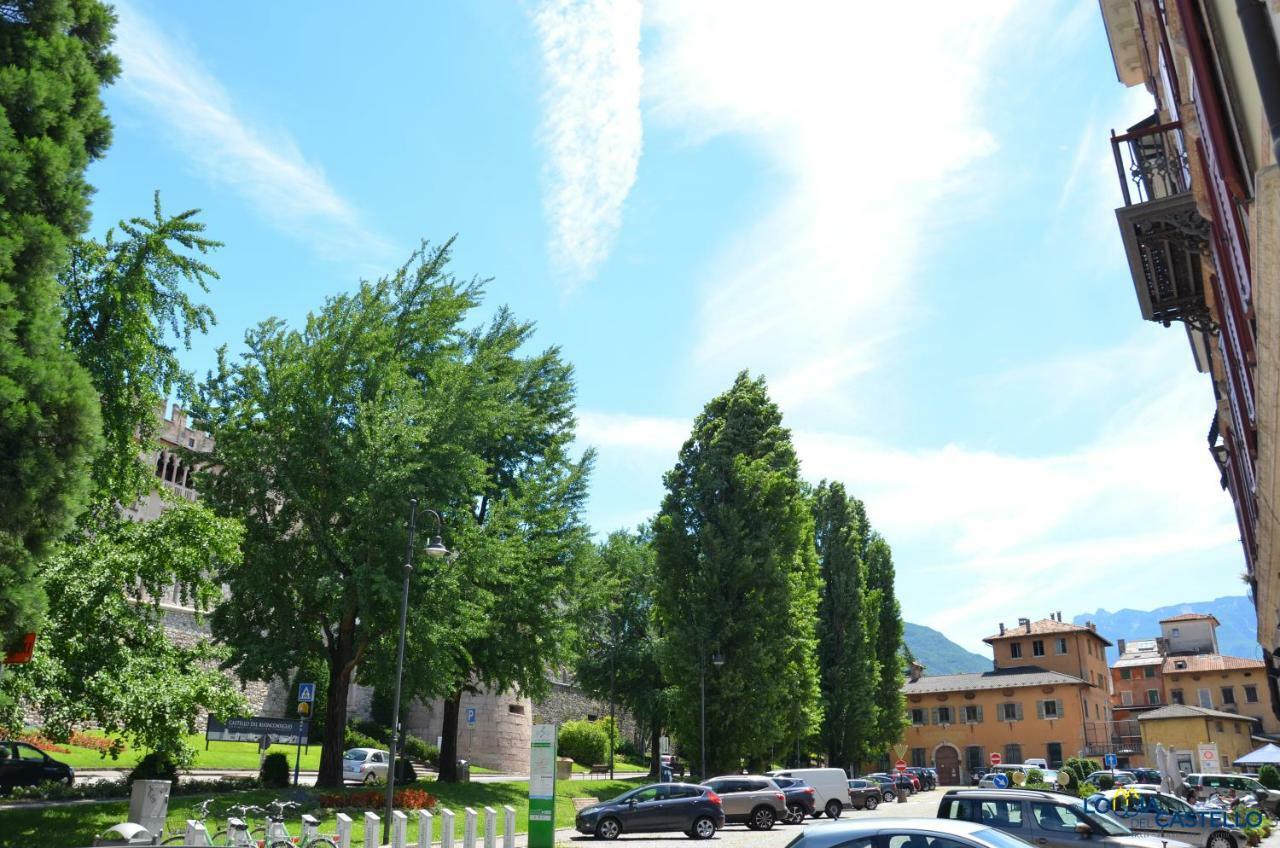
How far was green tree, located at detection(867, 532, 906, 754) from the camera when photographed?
50281 mm

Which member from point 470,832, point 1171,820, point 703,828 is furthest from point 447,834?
point 1171,820

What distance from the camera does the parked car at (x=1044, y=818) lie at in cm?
1265

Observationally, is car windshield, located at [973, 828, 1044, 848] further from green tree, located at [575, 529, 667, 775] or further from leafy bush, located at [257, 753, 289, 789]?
green tree, located at [575, 529, 667, 775]

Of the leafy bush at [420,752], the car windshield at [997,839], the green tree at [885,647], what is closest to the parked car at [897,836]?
the car windshield at [997,839]

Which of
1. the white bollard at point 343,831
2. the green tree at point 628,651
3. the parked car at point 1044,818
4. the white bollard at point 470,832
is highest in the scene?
the green tree at point 628,651

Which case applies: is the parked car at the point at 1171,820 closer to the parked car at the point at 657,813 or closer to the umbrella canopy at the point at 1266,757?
the parked car at the point at 657,813

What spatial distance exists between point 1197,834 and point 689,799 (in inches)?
452

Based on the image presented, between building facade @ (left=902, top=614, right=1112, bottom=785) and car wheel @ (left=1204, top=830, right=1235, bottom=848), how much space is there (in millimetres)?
51357

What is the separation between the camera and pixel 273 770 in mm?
23891

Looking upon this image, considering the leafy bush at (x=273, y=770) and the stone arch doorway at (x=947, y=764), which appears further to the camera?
the stone arch doorway at (x=947, y=764)

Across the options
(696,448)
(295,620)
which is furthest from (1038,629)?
(295,620)

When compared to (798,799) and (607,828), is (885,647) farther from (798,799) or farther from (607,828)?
(607,828)

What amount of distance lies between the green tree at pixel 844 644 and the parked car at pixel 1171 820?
1005 inches

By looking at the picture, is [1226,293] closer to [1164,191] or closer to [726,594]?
[1164,191]
